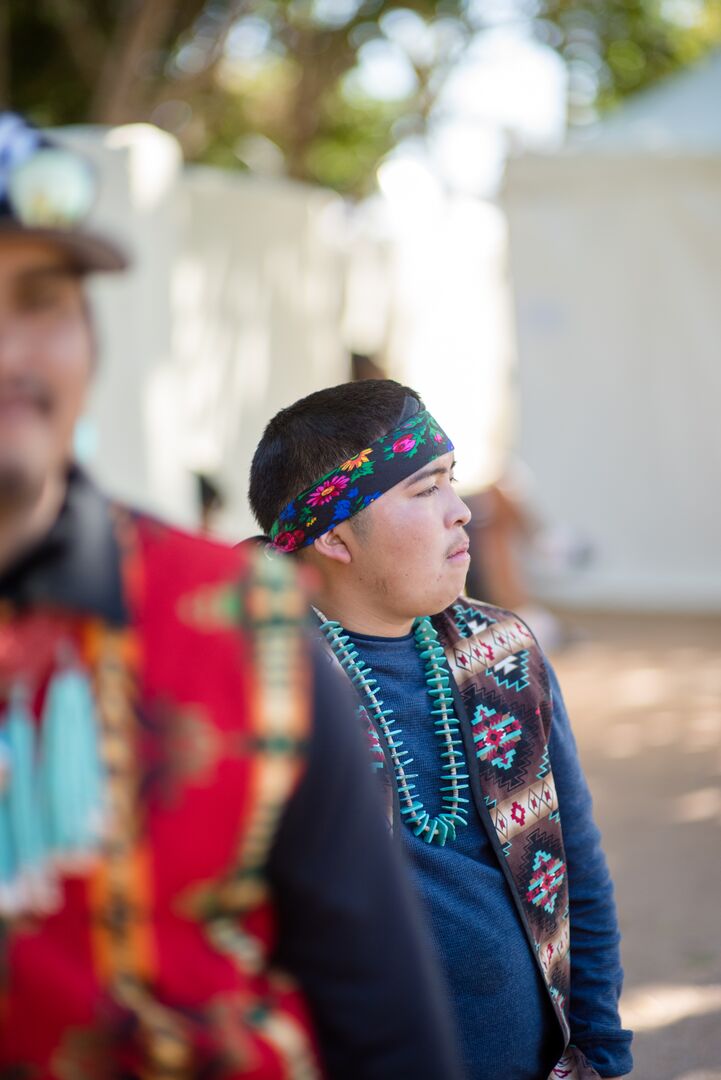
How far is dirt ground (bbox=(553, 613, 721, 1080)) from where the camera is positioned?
3445 millimetres

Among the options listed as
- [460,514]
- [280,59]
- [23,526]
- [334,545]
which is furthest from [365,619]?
[280,59]

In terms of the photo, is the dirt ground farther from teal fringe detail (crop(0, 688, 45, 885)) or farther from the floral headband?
teal fringe detail (crop(0, 688, 45, 885))

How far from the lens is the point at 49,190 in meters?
1.18

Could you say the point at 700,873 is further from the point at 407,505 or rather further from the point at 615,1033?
the point at 407,505

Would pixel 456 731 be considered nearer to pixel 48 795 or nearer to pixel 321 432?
pixel 321 432

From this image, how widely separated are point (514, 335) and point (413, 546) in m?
7.46

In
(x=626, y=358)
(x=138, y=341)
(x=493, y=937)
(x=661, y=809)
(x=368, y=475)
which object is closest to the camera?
(x=493, y=937)

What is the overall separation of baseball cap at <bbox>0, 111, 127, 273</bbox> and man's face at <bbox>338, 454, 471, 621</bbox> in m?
1.06

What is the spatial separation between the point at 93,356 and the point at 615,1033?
154 centimetres

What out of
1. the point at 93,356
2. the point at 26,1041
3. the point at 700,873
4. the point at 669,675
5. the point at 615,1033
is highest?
the point at 93,356

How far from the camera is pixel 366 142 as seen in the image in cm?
2034

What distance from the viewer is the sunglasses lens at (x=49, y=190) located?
1166mm

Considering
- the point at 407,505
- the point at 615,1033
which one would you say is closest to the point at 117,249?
the point at 407,505

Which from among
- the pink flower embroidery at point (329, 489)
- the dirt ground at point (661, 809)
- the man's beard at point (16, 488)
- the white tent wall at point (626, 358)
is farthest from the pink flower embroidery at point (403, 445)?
the white tent wall at point (626, 358)
